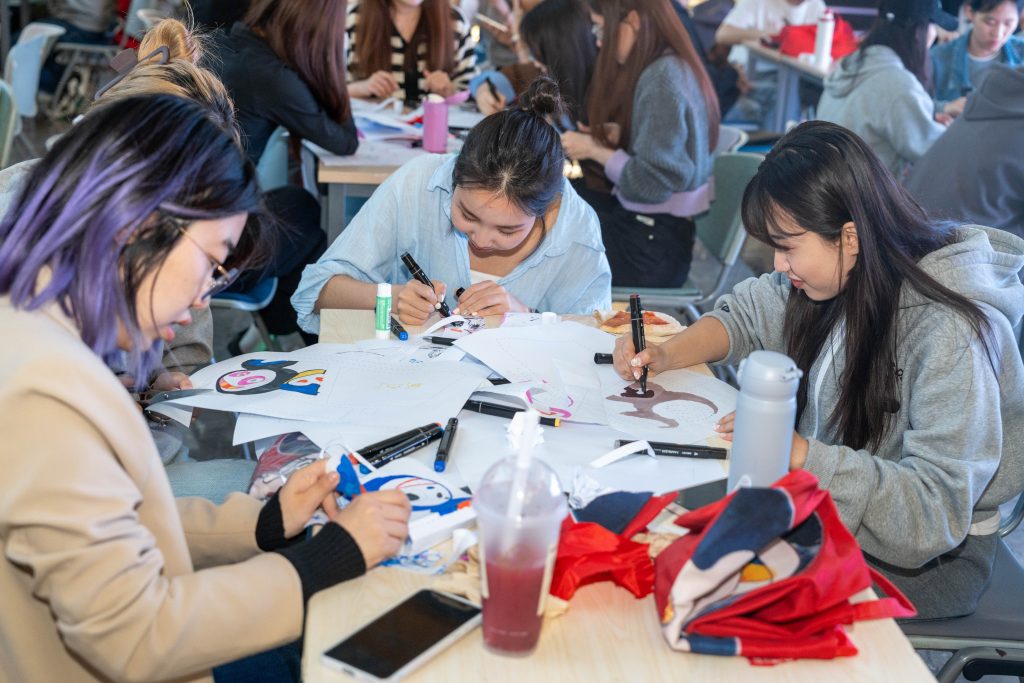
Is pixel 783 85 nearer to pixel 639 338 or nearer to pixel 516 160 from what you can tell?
pixel 516 160

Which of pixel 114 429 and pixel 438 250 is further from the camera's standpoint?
pixel 438 250

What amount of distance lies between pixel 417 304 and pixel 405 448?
55cm

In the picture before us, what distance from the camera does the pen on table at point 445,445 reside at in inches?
54.7

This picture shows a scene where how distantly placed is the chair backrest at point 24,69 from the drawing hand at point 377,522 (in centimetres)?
295

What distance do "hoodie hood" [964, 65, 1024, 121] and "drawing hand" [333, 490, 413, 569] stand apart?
8.66ft

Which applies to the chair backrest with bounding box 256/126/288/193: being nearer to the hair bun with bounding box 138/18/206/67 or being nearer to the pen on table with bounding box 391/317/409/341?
the hair bun with bounding box 138/18/206/67

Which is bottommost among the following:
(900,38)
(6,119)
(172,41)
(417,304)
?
(417,304)

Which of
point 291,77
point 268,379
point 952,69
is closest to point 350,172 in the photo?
point 291,77

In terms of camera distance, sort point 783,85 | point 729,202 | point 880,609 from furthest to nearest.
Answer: point 783,85 < point 729,202 < point 880,609

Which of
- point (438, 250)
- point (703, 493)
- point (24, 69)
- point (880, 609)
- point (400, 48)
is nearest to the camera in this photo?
point (880, 609)

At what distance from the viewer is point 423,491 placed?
4.35ft

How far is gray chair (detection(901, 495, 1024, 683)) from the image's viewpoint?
147cm

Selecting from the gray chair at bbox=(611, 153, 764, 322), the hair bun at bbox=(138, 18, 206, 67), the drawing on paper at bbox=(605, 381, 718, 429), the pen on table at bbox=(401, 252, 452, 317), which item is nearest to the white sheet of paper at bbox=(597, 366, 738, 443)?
the drawing on paper at bbox=(605, 381, 718, 429)

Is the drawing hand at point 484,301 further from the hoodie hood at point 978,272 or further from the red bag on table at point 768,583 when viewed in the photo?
the red bag on table at point 768,583
